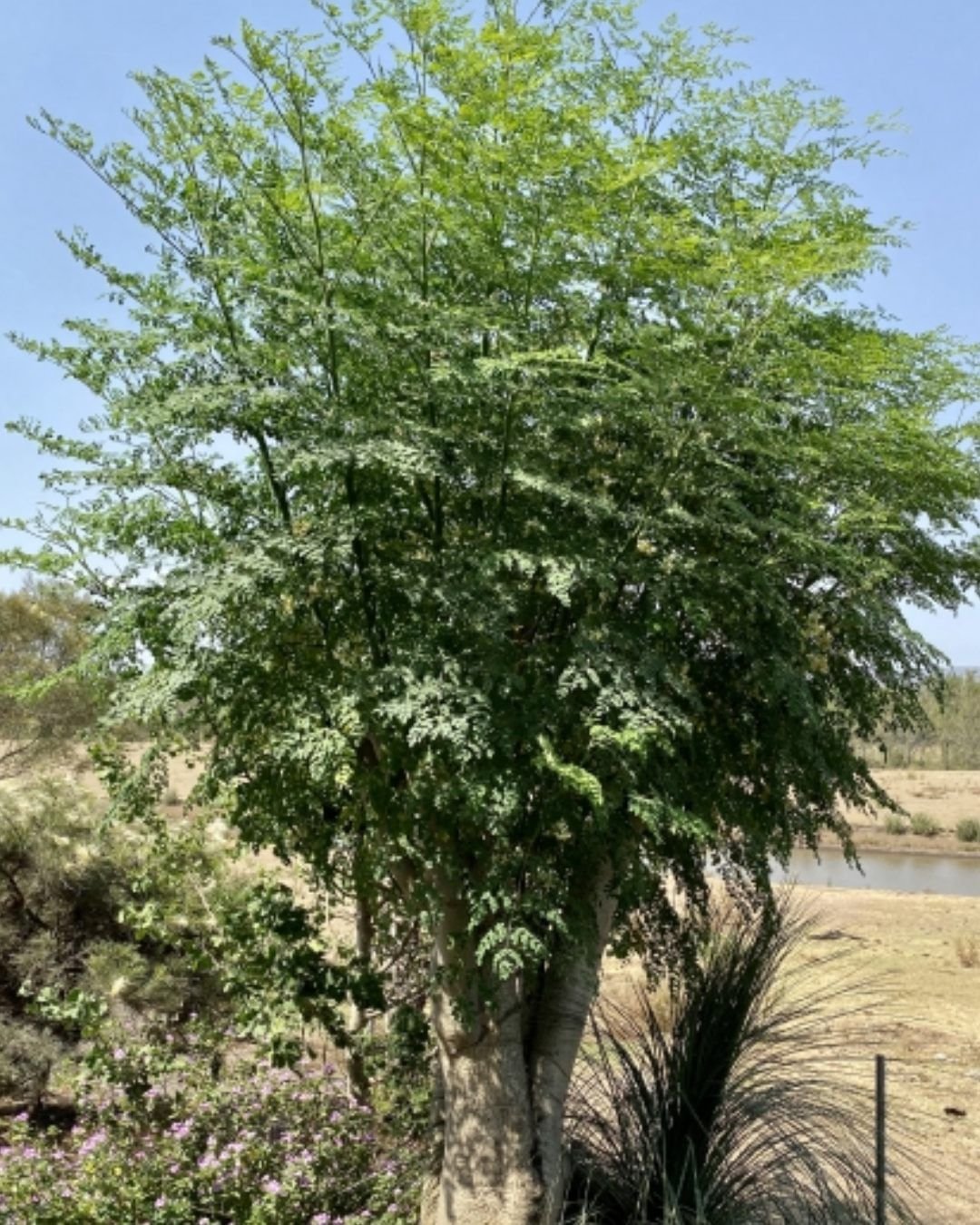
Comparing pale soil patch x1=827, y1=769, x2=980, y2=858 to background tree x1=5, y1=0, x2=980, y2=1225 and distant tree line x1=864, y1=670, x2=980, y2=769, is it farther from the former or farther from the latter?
background tree x1=5, y1=0, x2=980, y2=1225

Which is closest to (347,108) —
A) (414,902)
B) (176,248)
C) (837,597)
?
(176,248)

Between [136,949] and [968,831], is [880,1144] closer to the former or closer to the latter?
[136,949]

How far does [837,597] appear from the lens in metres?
4.53

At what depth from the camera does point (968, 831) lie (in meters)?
32.3

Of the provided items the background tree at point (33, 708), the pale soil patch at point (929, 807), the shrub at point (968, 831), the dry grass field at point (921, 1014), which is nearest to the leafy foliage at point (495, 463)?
the dry grass field at point (921, 1014)

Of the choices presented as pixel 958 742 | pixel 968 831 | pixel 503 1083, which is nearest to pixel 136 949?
pixel 503 1083

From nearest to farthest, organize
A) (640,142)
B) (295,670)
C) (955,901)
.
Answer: (640,142)
(295,670)
(955,901)

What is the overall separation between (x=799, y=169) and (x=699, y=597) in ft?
5.93

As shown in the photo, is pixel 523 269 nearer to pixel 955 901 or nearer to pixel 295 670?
pixel 295 670

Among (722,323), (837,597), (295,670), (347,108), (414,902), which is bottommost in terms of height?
(414,902)

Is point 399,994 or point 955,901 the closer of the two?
point 399,994

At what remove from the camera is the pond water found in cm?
2262

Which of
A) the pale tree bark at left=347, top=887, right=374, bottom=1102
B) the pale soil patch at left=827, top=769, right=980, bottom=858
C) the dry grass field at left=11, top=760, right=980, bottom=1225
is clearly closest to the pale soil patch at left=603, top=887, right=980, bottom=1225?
the dry grass field at left=11, top=760, right=980, bottom=1225

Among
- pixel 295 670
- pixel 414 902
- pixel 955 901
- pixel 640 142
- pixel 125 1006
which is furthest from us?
pixel 955 901
